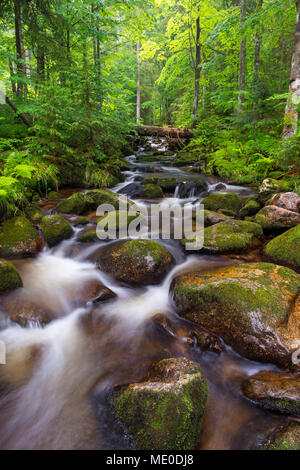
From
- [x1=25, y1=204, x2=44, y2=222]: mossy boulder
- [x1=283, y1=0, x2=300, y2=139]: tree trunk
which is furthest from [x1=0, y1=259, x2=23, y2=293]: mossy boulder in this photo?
[x1=283, y1=0, x2=300, y2=139]: tree trunk

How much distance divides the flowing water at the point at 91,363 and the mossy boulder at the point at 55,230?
25.8 inches

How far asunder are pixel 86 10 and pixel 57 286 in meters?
11.1

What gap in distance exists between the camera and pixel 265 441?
6.66 feet

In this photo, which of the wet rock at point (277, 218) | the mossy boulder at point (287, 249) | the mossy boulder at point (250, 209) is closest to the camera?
the mossy boulder at point (287, 249)

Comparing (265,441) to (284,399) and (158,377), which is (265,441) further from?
(158,377)

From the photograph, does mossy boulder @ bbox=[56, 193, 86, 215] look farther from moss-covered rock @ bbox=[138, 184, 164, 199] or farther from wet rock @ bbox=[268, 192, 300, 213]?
wet rock @ bbox=[268, 192, 300, 213]

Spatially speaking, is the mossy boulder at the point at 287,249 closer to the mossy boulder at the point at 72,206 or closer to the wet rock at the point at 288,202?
the wet rock at the point at 288,202

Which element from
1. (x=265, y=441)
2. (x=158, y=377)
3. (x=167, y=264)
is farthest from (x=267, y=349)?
(x=167, y=264)

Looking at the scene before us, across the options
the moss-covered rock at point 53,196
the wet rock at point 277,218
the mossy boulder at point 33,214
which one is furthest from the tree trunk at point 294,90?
the mossy boulder at point 33,214

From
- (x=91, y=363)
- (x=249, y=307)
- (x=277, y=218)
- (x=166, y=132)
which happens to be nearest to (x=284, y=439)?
(x=249, y=307)

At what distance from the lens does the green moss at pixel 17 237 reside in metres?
4.61

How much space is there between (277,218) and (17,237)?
5.58 meters

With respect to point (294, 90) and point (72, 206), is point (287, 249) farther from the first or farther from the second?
point (294, 90)

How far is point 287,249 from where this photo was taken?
434 cm
